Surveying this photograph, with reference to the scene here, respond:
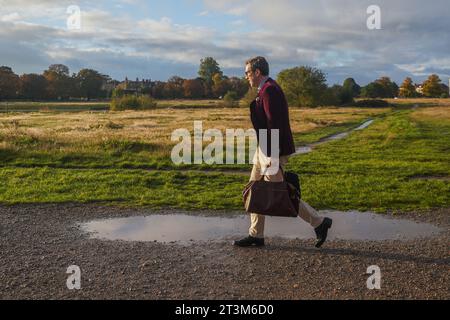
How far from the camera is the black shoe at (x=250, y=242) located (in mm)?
6516

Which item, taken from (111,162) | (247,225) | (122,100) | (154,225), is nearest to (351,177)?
(247,225)

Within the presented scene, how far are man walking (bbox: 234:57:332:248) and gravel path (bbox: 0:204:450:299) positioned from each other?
27 cm

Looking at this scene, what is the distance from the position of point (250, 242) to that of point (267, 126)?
1.64 meters

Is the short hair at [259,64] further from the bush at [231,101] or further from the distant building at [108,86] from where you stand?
the distant building at [108,86]

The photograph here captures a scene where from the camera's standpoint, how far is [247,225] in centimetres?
775

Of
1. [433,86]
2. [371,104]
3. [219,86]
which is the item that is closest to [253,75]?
[371,104]

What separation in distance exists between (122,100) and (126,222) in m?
69.0

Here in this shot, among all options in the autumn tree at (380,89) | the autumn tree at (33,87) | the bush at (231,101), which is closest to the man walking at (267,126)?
the bush at (231,101)

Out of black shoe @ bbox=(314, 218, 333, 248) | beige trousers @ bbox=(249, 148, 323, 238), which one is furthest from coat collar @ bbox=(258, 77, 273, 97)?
black shoe @ bbox=(314, 218, 333, 248)

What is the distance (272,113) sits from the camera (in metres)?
5.97

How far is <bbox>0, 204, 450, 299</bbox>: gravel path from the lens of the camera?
16.1 feet

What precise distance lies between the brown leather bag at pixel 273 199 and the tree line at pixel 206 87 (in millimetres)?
71448

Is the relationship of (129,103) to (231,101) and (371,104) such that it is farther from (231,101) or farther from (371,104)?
(371,104)

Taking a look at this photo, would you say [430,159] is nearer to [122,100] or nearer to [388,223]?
[388,223]
